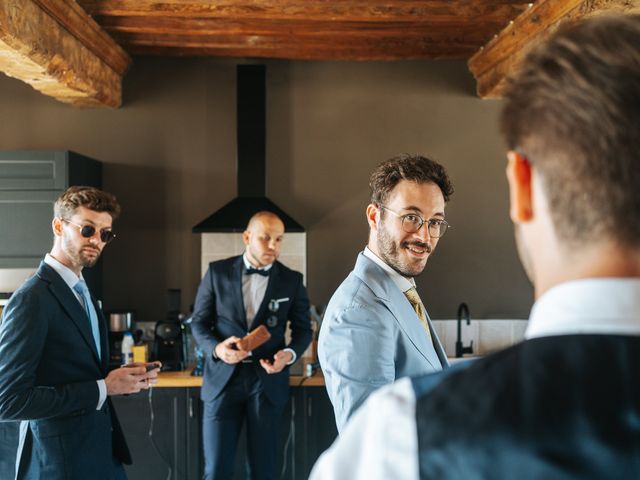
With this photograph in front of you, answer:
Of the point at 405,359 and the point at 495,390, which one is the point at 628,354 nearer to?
the point at 495,390

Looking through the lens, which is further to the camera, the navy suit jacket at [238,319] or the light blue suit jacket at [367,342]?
the navy suit jacket at [238,319]

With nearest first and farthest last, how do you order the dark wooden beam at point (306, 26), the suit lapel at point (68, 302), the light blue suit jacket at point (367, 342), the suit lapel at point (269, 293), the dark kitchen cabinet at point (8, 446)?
the light blue suit jacket at point (367, 342)
the suit lapel at point (68, 302)
the dark kitchen cabinet at point (8, 446)
the dark wooden beam at point (306, 26)
the suit lapel at point (269, 293)

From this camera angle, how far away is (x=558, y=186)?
54cm

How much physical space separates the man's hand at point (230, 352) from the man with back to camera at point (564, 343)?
2898mm

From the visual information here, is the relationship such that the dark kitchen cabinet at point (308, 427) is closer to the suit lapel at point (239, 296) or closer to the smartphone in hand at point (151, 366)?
the suit lapel at point (239, 296)

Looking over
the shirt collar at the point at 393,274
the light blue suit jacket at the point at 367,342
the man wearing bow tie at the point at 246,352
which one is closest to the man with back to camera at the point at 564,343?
the light blue suit jacket at the point at 367,342

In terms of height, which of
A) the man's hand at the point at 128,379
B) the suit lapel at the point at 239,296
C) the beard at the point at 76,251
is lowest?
the man's hand at the point at 128,379

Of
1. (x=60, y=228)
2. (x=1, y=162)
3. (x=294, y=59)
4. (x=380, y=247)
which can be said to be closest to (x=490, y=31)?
(x=294, y=59)

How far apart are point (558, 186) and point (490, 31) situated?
3800 millimetres

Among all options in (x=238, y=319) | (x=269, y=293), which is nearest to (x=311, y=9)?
(x=269, y=293)

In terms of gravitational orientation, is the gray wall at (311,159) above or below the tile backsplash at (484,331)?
above

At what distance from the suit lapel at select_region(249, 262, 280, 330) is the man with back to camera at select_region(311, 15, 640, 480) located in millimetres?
3093

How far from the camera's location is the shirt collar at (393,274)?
1774 millimetres

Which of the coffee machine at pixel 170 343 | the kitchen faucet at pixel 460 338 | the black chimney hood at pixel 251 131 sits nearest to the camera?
the coffee machine at pixel 170 343
